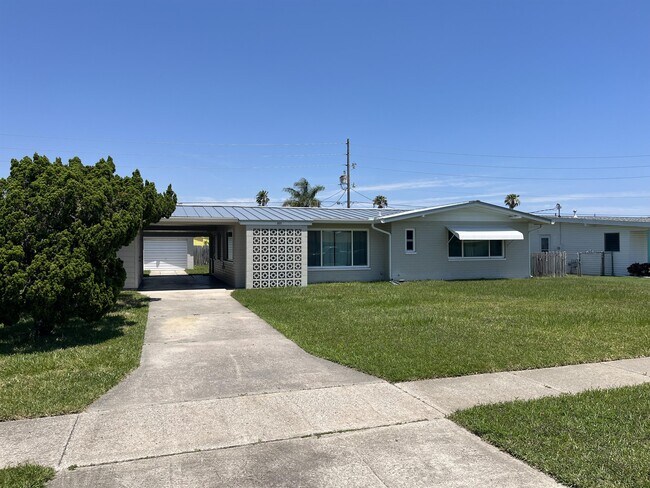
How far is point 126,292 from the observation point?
16.2m

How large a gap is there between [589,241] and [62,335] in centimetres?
2587

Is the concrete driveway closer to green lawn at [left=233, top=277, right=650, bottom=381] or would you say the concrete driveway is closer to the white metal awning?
green lawn at [left=233, top=277, right=650, bottom=381]

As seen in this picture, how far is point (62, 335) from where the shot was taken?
856 cm

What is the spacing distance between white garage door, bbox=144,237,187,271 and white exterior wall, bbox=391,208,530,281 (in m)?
18.6

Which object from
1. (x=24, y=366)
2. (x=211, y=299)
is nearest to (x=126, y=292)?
(x=211, y=299)

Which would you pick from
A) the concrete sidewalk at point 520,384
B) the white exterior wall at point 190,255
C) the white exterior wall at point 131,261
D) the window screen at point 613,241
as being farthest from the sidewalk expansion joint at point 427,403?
the white exterior wall at point 190,255

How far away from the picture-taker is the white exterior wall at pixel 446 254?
65.4 ft

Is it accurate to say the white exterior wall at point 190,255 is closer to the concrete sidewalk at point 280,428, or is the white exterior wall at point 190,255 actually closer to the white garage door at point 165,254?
the white garage door at point 165,254

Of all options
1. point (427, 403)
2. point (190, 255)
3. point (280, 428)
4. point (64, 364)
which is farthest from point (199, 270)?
point (280, 428)

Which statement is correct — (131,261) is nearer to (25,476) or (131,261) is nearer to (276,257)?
(276,257)

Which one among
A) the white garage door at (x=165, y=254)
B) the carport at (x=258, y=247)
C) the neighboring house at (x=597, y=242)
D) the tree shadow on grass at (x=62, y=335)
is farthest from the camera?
the white garage door at (x=165, y=254)

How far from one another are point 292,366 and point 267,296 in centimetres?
816

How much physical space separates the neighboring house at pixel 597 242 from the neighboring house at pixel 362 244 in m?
5.54

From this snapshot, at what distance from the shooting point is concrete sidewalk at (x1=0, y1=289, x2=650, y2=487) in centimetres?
363
